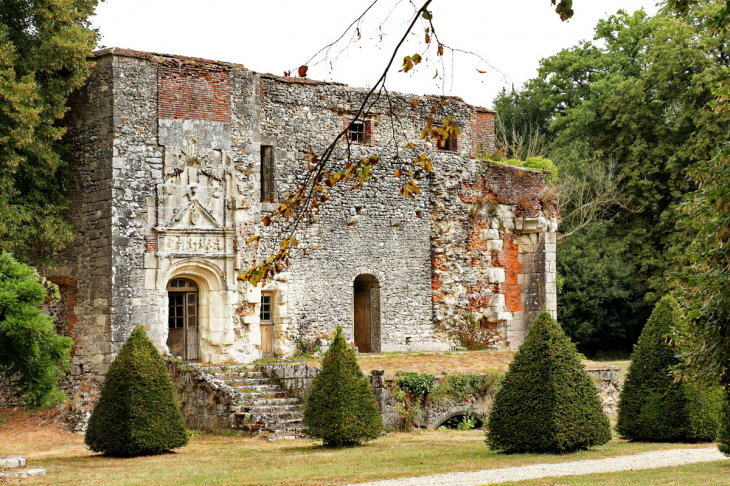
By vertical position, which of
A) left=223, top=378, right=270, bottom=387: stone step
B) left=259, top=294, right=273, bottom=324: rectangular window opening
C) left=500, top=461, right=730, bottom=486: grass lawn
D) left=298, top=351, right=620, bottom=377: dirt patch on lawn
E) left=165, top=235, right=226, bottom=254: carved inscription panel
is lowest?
left=500, top=461, right=730, bottom=486: grass lawn

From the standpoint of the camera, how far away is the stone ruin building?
19.4 metres

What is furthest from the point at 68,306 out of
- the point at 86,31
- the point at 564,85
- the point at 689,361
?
the point at 564,85

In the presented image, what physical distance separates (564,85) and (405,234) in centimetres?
2070

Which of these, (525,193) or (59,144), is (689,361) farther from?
(525,193)

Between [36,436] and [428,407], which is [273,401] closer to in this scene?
[428,407]

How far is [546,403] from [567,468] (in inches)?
57.0

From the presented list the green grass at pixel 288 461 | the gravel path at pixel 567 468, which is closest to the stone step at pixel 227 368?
the green grass at pixel 288 461

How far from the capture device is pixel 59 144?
2011 cm

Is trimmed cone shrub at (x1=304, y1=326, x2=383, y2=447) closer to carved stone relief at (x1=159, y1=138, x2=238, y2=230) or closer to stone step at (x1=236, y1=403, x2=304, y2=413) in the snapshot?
stone step at (x1=236, y1=403, x2=304, y2=413)

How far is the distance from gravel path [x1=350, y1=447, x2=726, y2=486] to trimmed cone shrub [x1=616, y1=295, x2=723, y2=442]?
3.50 ft

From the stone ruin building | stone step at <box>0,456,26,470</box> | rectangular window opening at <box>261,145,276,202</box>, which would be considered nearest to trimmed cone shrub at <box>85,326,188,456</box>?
stone step at <box>0,456,26,470</box>

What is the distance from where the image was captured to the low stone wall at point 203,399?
1752 centimetres

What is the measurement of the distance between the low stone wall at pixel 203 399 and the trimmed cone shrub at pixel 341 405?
2.68m

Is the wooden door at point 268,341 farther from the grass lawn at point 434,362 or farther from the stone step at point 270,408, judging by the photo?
the stone step at point 270,408
